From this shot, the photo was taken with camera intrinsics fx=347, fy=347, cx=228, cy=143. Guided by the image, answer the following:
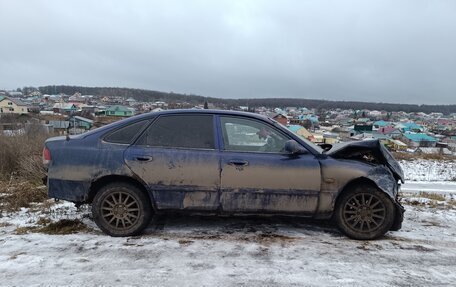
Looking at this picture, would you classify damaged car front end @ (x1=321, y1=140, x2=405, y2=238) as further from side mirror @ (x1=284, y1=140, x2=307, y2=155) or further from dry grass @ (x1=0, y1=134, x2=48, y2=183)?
dry grass @ (x1=0, y1=134, x2=48, y2=183)

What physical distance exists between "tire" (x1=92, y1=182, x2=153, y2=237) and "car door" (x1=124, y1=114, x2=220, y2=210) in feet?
0.66

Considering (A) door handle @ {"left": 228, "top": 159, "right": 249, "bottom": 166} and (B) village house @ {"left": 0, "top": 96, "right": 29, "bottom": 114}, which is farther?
(B) village house @ {"left": 0, "top": 96, "right": 29, "bottom": 114}

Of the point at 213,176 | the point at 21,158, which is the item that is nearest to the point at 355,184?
the point at 213,176

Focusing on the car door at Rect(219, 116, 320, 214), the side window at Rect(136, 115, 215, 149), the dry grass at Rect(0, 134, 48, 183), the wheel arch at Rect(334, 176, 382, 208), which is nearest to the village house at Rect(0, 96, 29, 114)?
the dry grass at Rect(0, 134, 48, 183)

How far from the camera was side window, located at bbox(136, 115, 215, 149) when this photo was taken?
446cm

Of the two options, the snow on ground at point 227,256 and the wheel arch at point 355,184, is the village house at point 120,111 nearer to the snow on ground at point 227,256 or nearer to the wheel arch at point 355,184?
the snow on ground at point 227,256

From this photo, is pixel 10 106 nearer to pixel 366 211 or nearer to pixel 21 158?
pixel 21 158

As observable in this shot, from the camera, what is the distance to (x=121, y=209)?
441 centimetres

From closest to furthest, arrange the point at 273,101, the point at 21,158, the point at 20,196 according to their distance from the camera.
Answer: the point at 20,196 < the point at 21,158 < the point at 273,101

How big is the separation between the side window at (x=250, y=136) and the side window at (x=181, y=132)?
0.21 metres

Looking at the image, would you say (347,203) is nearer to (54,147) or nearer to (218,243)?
(218,243)

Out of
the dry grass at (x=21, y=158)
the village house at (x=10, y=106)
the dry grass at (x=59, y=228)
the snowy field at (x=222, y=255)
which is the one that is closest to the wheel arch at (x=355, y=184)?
the snowy field at (x=222, y=255)

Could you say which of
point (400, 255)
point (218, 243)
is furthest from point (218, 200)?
point (400, 255)

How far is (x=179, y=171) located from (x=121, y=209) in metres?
0.90
